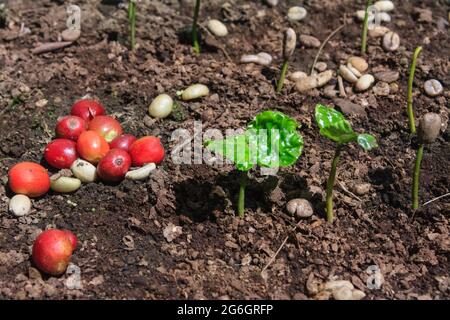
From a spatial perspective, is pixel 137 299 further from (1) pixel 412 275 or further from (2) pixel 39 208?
(1) pixel 412 275

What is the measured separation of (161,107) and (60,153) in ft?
1.75

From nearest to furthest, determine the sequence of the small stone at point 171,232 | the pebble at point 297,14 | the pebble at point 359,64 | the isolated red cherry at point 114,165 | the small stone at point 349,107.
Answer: the small stone at point 171,232
the isolated red cherry at point 114,165
the small stone at point 349,107
the pebble at point 359,64
the pebble at point 297,14

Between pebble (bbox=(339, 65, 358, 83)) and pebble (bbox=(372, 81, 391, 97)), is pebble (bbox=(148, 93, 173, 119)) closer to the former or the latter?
pebble (bbox=(339, 65, 358, 83))

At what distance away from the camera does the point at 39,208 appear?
2.82 meters

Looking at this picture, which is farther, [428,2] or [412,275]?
[428,2]

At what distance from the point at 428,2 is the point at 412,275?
1938mm

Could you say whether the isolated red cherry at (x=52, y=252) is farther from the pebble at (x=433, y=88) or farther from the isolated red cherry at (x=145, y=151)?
the pebble at (x=433, y=88)

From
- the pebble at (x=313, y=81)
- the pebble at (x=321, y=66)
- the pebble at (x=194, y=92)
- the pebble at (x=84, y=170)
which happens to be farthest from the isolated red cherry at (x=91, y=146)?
the pebble at (x=321, y=66)

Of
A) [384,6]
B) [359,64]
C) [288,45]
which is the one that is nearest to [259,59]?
[288,45]

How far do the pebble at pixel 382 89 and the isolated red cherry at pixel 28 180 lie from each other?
5.26 ft

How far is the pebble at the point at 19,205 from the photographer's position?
2771 millimetres

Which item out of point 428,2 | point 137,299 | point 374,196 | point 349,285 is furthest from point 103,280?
point 428,2

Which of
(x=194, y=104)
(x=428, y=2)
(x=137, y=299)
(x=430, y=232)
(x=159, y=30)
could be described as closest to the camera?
(x=137, y=299)

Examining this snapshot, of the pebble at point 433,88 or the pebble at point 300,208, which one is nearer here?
the pebble at point 300,208
